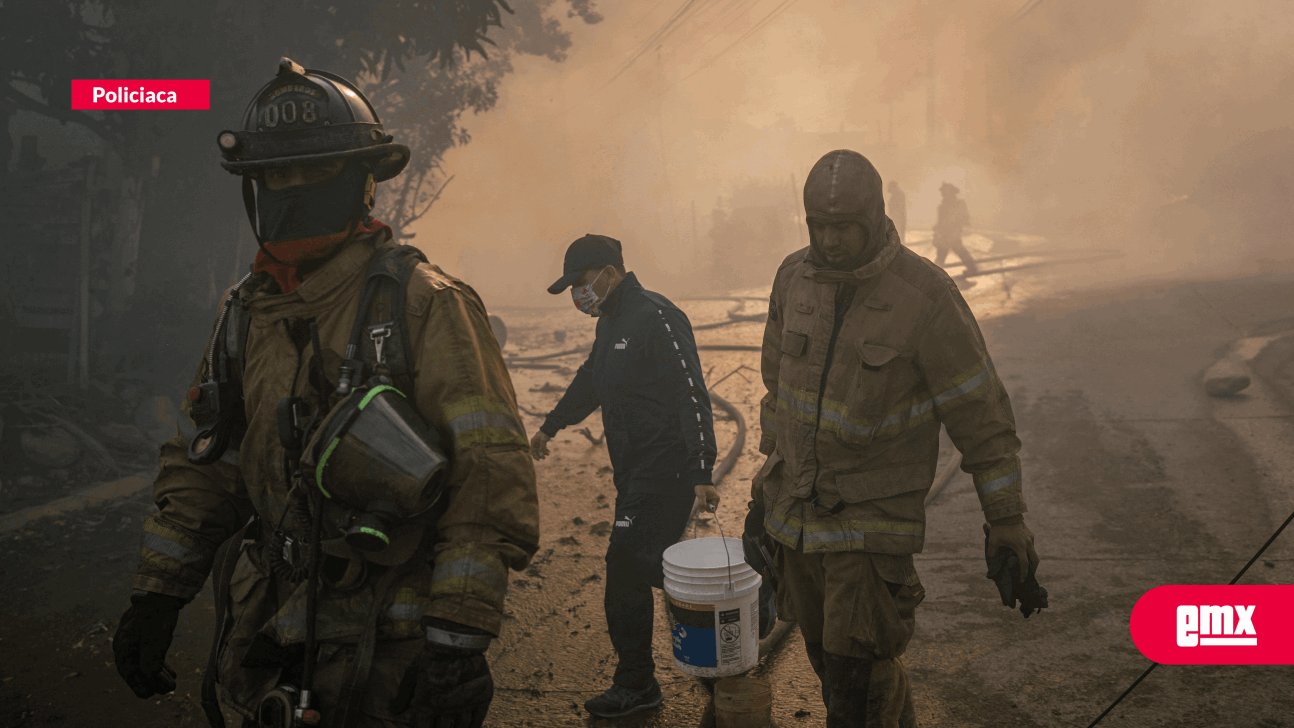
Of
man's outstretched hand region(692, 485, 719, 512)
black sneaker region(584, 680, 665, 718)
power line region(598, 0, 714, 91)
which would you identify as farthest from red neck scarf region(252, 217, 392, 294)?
power line region(598, 0, 714, 91)

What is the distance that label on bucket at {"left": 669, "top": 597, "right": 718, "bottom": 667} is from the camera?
3312mm

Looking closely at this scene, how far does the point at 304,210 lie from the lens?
2072 mm

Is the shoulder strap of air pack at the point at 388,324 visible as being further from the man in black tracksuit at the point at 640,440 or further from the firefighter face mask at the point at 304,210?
the man in black tracksuit at the point at 640,440

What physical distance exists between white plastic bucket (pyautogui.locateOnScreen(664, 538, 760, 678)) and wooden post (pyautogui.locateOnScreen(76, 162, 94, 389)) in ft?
27.2

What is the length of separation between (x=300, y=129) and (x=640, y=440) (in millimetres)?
2294

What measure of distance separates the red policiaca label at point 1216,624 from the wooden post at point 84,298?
10.0 m

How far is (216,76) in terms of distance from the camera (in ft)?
32.2

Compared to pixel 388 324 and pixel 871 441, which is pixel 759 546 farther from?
pixel 388 324

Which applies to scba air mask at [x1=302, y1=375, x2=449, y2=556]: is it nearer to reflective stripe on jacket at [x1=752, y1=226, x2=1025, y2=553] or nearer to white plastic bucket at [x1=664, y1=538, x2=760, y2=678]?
reflective stripe on jacket at [x1=752, y1=226, x2=1025, y2=553]

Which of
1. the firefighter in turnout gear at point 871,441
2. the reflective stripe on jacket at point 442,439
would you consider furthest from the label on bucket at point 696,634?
the reflective stripe on jacket at point 442,439

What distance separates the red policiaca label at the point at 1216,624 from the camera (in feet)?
12.9

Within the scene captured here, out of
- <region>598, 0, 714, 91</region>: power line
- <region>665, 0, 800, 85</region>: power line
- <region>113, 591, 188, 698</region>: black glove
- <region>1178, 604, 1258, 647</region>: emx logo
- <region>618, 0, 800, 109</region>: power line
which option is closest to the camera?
<region>113, 591, 188, 698</region>: black glove

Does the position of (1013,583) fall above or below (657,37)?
below

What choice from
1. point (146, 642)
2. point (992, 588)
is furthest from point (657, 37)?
point (146, 642)
